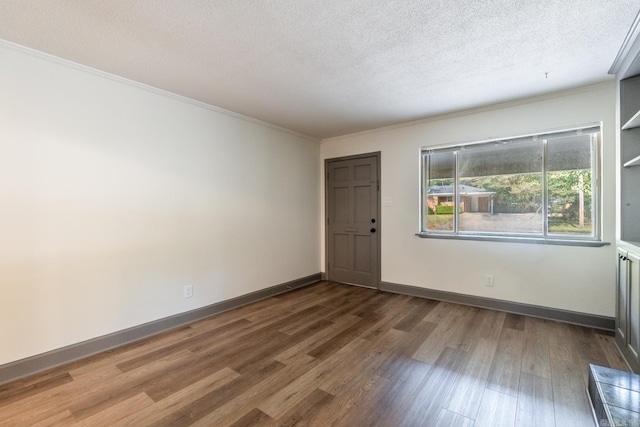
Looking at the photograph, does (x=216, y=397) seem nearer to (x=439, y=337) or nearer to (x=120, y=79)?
(x=439, y=337)

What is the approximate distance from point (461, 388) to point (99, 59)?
12.6ft

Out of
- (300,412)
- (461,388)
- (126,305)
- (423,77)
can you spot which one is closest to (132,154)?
(126,305)

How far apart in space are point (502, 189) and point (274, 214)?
309 centimetres

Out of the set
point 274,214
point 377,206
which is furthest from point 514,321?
point 274,214

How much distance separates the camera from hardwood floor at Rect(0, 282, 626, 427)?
5.64 feet

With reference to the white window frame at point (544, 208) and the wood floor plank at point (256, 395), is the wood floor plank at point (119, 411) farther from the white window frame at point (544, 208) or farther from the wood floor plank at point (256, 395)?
the white window frame at point (544, 208)

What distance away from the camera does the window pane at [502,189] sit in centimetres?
329

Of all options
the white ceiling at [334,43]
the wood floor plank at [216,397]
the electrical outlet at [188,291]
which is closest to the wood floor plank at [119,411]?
the wood floor plank at [216,397]

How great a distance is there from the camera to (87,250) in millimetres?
2445

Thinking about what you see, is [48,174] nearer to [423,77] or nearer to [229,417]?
[229,417]

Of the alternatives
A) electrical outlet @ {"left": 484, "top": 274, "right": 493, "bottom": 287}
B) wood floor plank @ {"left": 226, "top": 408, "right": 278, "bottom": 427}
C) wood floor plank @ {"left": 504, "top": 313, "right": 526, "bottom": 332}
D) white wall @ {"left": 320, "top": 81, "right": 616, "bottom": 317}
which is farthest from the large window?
wood floor plank @ {"left": 226, "top": 408, "right": 278, "bottom": 427}

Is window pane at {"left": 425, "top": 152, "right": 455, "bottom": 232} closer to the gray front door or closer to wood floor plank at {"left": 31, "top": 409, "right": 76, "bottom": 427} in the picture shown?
the gray front door

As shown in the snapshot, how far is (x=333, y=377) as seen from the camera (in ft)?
6.91

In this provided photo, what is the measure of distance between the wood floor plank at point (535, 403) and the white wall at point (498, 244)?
1.50 metres
